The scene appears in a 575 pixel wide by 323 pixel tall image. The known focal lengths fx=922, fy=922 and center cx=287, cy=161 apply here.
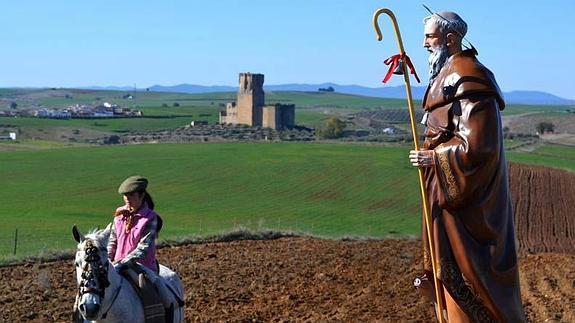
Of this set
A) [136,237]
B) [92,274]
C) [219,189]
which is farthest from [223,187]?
[92,274]

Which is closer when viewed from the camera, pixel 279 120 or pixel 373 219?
pixel 373 219

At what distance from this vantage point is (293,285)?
57.1 feet

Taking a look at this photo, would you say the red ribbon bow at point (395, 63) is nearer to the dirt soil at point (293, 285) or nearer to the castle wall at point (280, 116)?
the dirt soil at point (293, 285)

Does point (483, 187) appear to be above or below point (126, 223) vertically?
above

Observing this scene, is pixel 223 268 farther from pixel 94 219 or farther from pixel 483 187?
pixel 94 219

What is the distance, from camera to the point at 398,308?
15.2 m

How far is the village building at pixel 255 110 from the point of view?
120250mm

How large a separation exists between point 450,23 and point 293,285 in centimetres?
1201

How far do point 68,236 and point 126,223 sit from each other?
24.6m

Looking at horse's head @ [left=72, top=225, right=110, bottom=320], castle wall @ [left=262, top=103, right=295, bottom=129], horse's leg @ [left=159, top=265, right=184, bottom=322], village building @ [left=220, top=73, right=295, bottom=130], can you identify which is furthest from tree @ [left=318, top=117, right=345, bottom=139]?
horse's head @ [left=72, top=225, right=110, bottom=320]

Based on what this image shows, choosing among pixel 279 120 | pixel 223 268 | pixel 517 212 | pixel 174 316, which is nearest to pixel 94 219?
pixel 517 212

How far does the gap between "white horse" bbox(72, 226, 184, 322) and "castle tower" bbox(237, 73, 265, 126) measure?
116 meters

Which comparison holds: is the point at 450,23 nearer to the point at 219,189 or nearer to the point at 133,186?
the point at 133,186

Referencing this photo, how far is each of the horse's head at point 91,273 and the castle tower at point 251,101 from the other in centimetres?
11637
